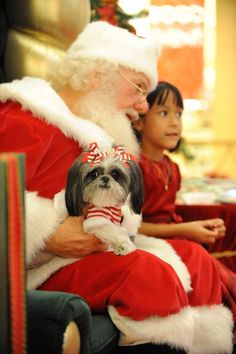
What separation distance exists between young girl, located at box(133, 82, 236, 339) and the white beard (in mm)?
267

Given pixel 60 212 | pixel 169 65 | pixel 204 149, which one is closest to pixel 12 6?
pixel 60 212

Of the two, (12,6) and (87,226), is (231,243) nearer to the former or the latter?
(87,226)

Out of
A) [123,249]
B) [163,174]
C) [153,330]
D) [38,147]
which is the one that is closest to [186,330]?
[153,330]

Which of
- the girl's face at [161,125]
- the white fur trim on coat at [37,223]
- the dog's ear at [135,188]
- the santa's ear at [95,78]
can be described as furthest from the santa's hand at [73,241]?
the girl's face at [161,125]

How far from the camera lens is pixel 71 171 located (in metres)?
1.24

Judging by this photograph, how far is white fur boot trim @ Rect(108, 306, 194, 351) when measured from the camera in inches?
48.6

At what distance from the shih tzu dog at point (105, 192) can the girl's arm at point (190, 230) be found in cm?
52

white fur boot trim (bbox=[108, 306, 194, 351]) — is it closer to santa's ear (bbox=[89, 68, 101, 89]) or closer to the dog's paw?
the dog's paw

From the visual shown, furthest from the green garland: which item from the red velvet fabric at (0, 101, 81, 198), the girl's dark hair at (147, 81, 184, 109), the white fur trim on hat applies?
the red velvet fabric at (0, 101, 81, 198)

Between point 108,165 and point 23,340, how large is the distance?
45 cm

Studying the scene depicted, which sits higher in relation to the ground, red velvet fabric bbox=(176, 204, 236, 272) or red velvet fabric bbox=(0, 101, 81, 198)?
red velvet fabric bbox=(0, 101, 81, 198)

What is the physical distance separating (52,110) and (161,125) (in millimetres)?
586

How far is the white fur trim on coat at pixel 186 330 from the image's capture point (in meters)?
1.24

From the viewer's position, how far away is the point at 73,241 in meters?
1.34
